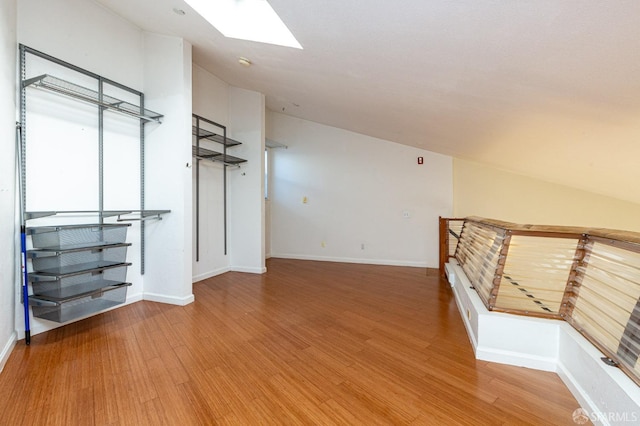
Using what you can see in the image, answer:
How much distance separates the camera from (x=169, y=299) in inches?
134

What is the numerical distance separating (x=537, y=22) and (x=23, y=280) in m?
3.99

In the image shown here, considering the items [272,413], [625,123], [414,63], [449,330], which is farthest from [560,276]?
[272,413]

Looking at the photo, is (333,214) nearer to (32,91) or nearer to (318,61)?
(318,61)

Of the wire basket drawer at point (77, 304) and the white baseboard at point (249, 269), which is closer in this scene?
the wire basket drawer at point (77, 304)

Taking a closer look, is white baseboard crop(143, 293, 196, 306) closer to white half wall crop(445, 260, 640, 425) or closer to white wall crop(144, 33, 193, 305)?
white wall crop(144, 33, 193, 305)

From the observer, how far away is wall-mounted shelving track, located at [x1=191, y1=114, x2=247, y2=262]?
4219 millimetres

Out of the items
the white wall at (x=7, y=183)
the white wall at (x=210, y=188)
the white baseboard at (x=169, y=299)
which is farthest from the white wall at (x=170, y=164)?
the white wall at (x=7, y=183)

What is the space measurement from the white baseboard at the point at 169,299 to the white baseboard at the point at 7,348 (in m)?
1.22

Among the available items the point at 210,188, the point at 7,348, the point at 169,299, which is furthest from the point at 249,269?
the point at 7,348

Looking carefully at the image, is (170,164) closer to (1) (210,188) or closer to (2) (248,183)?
(1) (210,188)

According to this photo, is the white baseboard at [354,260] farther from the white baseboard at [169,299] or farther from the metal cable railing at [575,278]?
the white baseboard at [169,299]

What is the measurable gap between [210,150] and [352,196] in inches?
118

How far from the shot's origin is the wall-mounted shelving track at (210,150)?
166 inches

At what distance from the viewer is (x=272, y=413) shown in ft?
5.22
